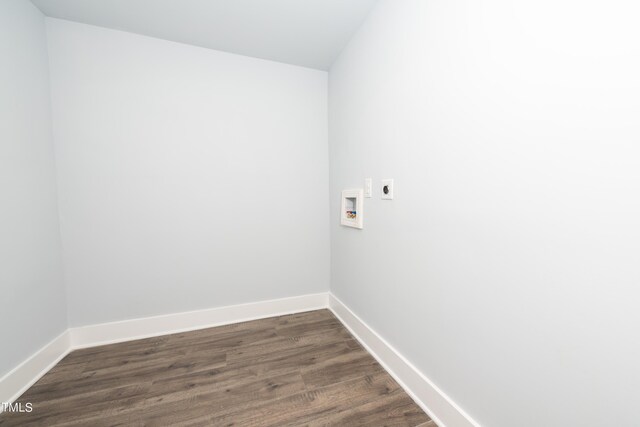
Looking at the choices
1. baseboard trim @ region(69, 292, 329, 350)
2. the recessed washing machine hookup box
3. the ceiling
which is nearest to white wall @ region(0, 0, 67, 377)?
baseboard trim @ region(69, 292, 329, 350)

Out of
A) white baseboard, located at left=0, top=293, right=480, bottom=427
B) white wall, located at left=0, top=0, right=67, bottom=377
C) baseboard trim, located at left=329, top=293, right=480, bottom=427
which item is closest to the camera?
baseboard trim, located at left=329, top=293, right=480, bottom=427

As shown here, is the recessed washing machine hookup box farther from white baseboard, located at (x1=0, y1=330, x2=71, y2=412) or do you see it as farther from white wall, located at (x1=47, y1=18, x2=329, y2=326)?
white baseboard, located at (x1=0, y1=330, x2=71, y2=412)

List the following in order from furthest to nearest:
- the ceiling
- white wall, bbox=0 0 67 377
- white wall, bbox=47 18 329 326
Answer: white wall, bbox=47 18 329 326 < the ceiling < white wall, bbox=0 0 67 377

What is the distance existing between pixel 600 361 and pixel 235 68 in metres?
2.71

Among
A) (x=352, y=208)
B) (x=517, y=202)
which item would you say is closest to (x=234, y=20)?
(x=352, y=208)

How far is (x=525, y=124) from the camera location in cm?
82

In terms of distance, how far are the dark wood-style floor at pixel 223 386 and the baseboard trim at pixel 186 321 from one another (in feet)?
0.23

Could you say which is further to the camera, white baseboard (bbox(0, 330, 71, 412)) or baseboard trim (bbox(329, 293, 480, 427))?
white baseboard (bbox(0, 330, 71, 412))

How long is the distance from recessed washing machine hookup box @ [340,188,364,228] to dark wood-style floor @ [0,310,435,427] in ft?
3.12

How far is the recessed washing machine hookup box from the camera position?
6.06 ft

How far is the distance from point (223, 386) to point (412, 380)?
1127mm

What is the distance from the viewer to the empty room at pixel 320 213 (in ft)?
2.33

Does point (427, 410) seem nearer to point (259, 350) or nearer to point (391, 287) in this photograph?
point (391, 287)

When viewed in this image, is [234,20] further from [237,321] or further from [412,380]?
[412,380]
